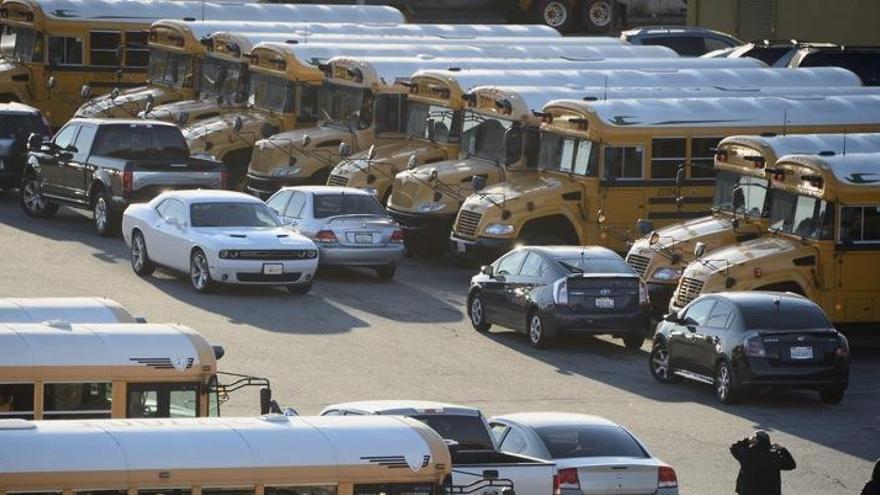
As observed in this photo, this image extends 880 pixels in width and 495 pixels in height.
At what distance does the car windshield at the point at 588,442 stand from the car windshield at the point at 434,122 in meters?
17.7

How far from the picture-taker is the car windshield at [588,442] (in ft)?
58.9

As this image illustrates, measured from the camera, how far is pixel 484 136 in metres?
34.8

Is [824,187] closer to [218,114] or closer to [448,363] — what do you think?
[448,363]

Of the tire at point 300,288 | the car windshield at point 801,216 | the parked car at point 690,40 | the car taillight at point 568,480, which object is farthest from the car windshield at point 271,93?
the car taillight at point 568,480

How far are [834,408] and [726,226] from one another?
Answer: 5.50 meters

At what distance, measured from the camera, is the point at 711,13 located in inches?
2183

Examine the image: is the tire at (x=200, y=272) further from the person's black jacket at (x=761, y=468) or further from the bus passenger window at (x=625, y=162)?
the person's black jacket at (x=761, y=468)

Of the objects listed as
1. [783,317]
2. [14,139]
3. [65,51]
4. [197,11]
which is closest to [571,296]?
[783,317]

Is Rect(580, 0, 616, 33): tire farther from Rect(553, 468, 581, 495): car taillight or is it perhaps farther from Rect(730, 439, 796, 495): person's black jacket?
Rect(553, 468, 581, 495): car taillight

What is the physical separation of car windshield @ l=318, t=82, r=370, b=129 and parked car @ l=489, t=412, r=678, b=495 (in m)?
19.2

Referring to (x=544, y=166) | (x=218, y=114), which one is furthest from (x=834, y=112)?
(x=218, y=114)

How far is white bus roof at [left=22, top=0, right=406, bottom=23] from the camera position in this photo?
44656 mm

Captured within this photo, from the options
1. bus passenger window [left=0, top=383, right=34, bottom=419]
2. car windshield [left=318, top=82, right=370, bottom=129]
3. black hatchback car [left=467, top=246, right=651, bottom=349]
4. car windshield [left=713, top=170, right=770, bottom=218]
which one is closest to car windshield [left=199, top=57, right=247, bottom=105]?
car windshield [left=318, top=82, right=370, bottom=129]

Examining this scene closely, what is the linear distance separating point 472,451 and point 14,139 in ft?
76.0
